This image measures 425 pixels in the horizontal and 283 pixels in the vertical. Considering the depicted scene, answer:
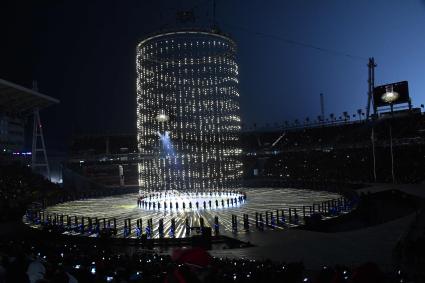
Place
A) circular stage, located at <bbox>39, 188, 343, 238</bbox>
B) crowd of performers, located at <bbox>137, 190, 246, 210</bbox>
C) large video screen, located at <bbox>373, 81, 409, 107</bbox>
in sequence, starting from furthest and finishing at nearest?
large video screen, located at <bbox>373, 81, 409, 107</bbox> < crowd of performers, located at <bbox>137, 190, 246, 210</bbox> < circular stage, located at <bbox>39, 188, 343, 238</bbox>

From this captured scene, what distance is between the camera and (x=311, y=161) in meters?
56.8

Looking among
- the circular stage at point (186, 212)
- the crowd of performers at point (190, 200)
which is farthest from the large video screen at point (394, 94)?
the crowd of performers at point (190, 200)

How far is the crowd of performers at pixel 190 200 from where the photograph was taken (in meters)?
28.5

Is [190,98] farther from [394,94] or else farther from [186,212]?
[394,94]

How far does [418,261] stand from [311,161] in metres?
46.9

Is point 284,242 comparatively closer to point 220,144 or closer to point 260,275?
point 260,275

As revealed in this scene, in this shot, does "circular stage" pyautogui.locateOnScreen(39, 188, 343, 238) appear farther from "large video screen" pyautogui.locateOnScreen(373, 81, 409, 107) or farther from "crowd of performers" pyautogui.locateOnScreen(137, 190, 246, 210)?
"large video screen" pyautogui.locateOnScreen(373, 81, 409, 107)

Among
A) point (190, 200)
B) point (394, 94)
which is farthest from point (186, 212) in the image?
point (394, 94)

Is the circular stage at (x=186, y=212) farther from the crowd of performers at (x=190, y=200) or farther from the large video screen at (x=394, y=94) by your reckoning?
the large video screen at (x=394, y=94)

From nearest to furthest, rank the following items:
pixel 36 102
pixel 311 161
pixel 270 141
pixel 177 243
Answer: pixel 177 243, pixel 36 102, pixel 311 161, pixel 270 141

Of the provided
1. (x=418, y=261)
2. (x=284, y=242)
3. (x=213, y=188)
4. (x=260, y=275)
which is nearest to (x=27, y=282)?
(x=260, y=275)

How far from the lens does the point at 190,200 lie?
31062mm

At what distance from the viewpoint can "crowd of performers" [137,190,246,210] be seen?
28.5 metres

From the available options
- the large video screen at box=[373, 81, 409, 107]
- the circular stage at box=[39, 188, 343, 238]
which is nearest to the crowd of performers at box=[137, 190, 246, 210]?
the circular stage at box=[39, 188, 343, 238]
